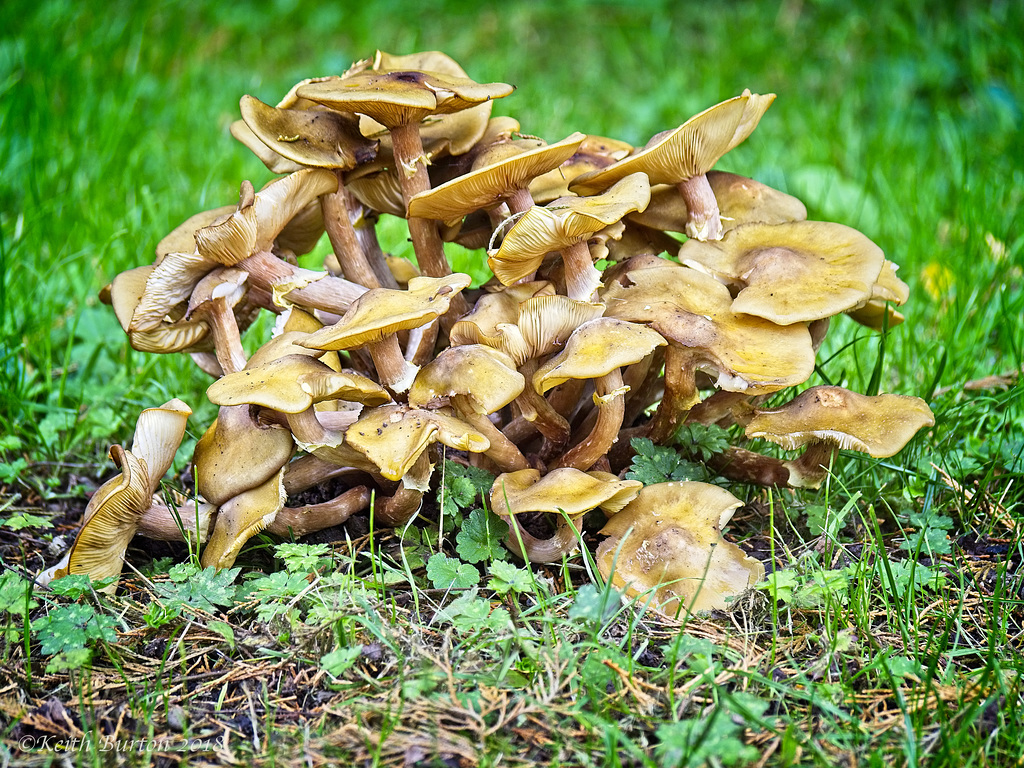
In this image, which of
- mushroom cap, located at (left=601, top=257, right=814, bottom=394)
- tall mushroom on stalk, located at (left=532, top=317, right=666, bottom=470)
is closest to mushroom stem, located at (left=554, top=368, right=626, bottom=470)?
tall mushroom on stalk, located at (left=532, top=317, right=666, bottom=470)

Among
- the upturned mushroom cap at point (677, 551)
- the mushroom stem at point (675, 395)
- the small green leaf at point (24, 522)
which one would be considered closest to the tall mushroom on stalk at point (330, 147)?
the mushroom stem at point (675, 395)

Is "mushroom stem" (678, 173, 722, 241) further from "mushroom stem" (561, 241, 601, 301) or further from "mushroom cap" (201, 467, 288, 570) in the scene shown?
"mushroom cap" (201, 467, 288, 570)

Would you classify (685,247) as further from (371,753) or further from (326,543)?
(371,753)

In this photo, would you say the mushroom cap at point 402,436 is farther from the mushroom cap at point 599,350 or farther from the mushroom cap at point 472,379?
the mushroom cap at point 599,350

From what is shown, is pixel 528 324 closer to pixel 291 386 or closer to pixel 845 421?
pixel 291 386

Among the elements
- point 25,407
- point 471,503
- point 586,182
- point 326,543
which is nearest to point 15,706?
point 326,543
